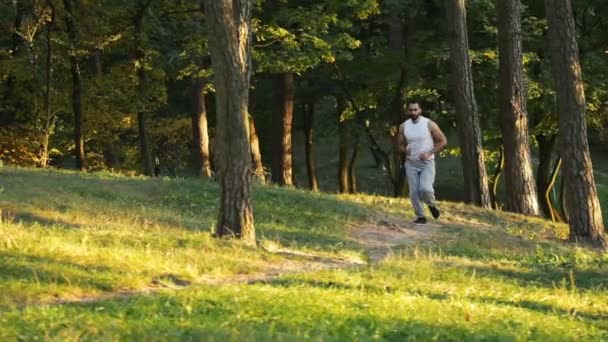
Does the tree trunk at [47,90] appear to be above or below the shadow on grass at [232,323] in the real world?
above

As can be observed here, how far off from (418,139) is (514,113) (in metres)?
5.85

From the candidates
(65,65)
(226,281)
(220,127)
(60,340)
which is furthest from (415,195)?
(65,65)

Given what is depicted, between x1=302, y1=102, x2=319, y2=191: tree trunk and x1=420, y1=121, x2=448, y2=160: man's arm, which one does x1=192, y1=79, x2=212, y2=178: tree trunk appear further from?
x1=420, y1=121, x2=448, y2=160: man's arm

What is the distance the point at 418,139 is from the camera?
13.5m

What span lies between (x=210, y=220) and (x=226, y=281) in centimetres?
500

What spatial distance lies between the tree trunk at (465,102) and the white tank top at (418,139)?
5.66m

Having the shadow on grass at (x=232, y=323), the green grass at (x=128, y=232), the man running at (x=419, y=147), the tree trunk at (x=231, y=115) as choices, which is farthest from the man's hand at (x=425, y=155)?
the shadow on grass at (x=232, y=323)

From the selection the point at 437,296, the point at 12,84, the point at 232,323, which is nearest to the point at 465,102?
the point at 437,296

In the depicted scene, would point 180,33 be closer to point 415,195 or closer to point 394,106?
point 394,106

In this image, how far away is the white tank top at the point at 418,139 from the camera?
44.1 feet

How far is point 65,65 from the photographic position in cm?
2727

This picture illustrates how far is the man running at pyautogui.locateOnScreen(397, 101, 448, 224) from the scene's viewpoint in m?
13.5

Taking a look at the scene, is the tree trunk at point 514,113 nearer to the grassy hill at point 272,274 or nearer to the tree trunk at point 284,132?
the grassy hill at point 272,274

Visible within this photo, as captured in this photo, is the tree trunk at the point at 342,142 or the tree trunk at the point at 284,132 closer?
the tree trunk at the point at 284,132
